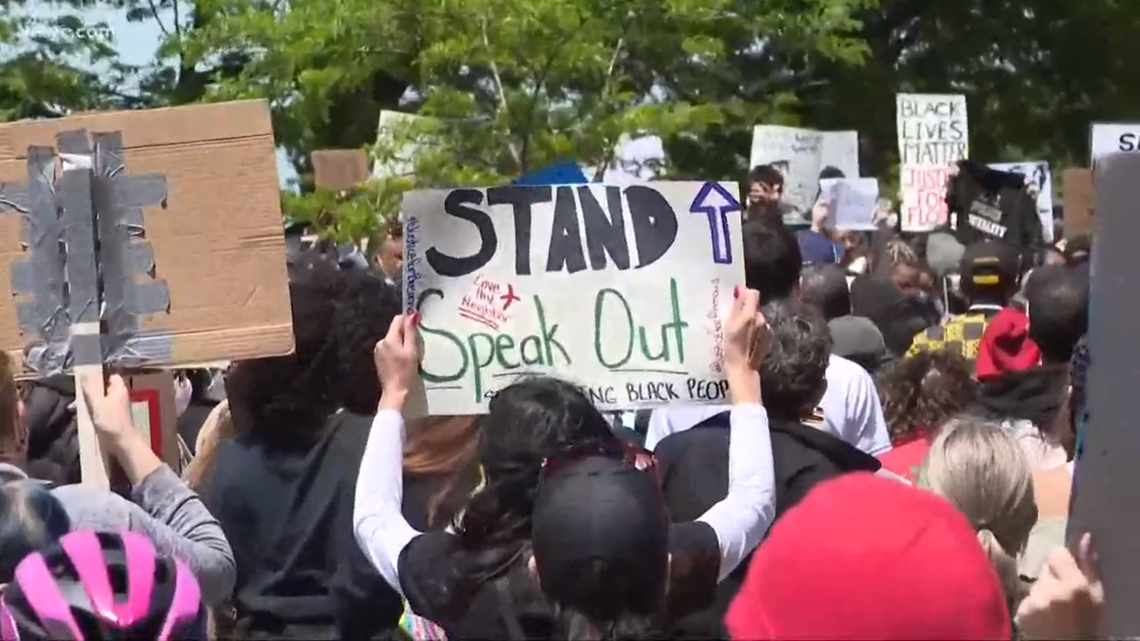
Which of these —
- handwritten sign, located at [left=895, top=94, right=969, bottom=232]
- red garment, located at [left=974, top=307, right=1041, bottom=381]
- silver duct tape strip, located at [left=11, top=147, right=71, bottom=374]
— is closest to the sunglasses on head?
silver duct tape strip, located at [left=11, top=147, right=71, bottom=374]

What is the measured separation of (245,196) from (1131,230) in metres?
1.90

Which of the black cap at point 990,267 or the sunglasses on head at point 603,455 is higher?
the sunglasses on head at point 603,455

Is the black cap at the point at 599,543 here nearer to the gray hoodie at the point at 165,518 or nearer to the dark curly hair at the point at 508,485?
the dark curly hair at the point at 508,485

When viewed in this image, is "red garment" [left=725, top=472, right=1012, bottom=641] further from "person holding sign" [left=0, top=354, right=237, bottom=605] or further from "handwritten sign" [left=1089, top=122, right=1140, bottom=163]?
"handwritten sign" [left=1089, top=122, right=1140, bottom=163]

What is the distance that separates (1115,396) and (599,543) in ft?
2.51

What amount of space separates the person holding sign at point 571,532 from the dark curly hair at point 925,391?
55.0 inches

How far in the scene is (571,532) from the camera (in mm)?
2801

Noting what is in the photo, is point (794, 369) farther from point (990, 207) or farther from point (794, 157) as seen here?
point (794, 157)

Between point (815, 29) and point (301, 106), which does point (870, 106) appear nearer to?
point (815, 29)

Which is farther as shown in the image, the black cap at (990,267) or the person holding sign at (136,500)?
the black cap at (990,267)

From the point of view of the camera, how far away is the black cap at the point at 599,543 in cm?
279

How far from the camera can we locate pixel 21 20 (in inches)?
749

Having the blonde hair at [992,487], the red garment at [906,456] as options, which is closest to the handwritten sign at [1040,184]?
the red garment at [906,456]

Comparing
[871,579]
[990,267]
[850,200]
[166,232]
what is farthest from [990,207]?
[871,579]
